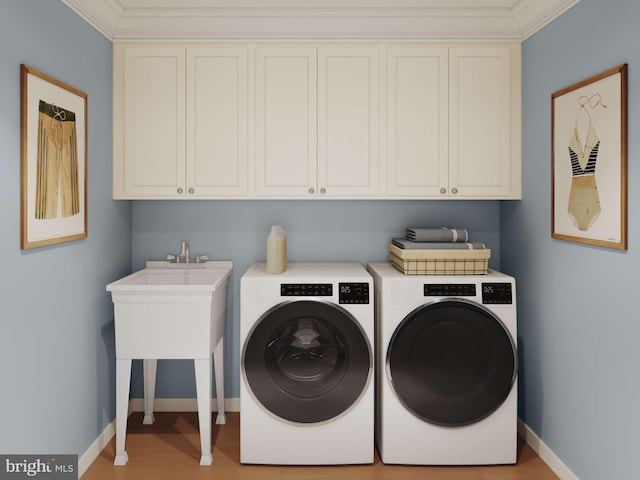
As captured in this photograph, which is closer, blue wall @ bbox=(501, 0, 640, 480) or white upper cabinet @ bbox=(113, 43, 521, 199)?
blue wall @ bbox=(501, 0, 640, 480)

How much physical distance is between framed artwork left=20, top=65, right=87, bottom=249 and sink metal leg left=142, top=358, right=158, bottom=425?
0.98 metres

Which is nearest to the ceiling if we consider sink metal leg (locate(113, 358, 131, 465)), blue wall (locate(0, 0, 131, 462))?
blue wall (locate(0, 0, 131, 462))

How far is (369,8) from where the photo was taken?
8.74 ft

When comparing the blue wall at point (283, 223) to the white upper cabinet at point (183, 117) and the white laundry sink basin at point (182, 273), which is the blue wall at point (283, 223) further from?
the white upper cabinet at point (183, 117)

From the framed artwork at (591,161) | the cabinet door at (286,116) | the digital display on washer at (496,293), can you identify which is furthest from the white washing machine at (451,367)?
the cabinet door at (286,116)

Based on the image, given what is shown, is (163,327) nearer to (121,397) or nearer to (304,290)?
(121,397)

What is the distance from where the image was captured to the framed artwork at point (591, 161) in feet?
6.30

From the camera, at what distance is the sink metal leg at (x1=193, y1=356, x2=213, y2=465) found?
8.00 ft

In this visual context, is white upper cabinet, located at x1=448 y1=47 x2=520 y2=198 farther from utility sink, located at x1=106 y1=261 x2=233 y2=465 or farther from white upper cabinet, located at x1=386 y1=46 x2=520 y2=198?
utility sink, located at x1=106 y1=261 x2=233 y2=465

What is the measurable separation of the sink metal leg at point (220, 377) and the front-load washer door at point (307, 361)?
543mm

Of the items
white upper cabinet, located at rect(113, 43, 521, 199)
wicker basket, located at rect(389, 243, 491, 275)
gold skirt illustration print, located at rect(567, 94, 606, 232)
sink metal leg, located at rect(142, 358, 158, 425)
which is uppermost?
white upper cabinet, located at rect(113, 43, 521, 199)

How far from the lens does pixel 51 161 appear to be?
6.90 feet

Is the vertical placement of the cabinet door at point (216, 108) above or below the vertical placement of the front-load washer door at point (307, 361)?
above

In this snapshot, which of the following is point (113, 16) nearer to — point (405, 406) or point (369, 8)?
point (369, 8)
